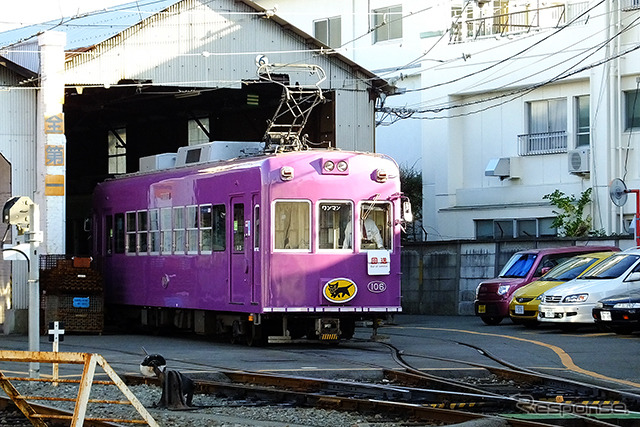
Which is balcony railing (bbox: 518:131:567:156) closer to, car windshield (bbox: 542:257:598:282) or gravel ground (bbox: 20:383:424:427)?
car windshield (bbox: 542:257:598:282)

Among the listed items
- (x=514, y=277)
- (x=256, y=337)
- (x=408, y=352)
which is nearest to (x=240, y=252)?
(x=256, y=337)

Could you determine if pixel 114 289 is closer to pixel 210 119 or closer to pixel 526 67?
pixel 210 119

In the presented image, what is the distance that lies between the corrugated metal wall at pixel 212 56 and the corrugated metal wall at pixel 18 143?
1089 millimetres

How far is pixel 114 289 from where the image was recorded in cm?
2695

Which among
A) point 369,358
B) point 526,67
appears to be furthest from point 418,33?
point 369,358

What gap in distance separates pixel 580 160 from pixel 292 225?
14.4 meters

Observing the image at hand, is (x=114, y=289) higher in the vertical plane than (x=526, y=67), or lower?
lower

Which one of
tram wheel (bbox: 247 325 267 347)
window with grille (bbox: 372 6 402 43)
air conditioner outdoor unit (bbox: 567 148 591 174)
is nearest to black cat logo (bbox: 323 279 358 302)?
tram wheel (bbox: 247 325 267 347)

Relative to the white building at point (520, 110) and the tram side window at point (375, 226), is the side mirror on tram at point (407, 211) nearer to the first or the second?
the tram side window at point (375, 226)

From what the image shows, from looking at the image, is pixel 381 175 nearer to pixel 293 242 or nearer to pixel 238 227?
pixel 293 242

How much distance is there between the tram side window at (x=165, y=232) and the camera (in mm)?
24141

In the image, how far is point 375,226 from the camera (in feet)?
69.8

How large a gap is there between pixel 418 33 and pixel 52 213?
62.3 feet

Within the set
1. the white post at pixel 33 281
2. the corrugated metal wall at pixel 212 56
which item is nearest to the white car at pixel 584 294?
the corrugated metal wall at pixel 212 56
